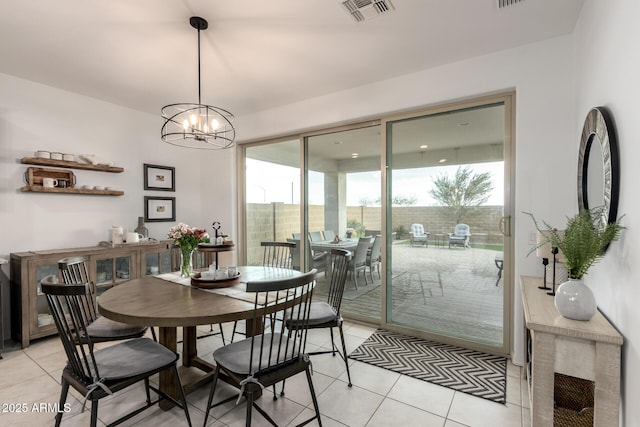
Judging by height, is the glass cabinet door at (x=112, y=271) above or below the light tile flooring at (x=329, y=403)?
above

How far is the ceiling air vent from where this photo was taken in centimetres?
207

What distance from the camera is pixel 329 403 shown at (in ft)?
6.90

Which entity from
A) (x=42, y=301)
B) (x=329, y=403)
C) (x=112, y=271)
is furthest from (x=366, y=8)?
(x=42, y=301)

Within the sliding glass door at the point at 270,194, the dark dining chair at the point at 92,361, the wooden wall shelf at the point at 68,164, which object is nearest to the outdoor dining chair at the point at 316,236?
the sliding glass door at the point at 270,194

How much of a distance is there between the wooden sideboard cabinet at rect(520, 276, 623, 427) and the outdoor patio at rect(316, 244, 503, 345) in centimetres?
131

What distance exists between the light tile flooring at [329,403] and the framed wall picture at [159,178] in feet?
7.92

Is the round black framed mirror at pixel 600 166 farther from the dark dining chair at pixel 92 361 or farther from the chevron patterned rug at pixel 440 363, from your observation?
the dark dining chair at pixel 92 361

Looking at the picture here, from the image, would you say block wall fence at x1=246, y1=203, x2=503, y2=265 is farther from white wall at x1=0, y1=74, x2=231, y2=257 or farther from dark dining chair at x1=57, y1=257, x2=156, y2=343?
dark dining chair at x1=57, y1=257, x2=156, y2=343

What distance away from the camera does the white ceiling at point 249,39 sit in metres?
2.13

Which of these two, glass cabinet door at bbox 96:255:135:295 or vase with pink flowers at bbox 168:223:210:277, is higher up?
vase with pink flowers at bbox 168:223:210:277

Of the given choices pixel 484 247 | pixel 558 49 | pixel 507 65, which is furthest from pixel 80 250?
pixel 558 49

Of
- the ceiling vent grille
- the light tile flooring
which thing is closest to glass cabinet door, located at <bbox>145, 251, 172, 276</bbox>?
the light tile flooring

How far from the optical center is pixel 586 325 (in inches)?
58.1

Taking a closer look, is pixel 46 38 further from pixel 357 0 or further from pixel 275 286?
pixel 275 286
